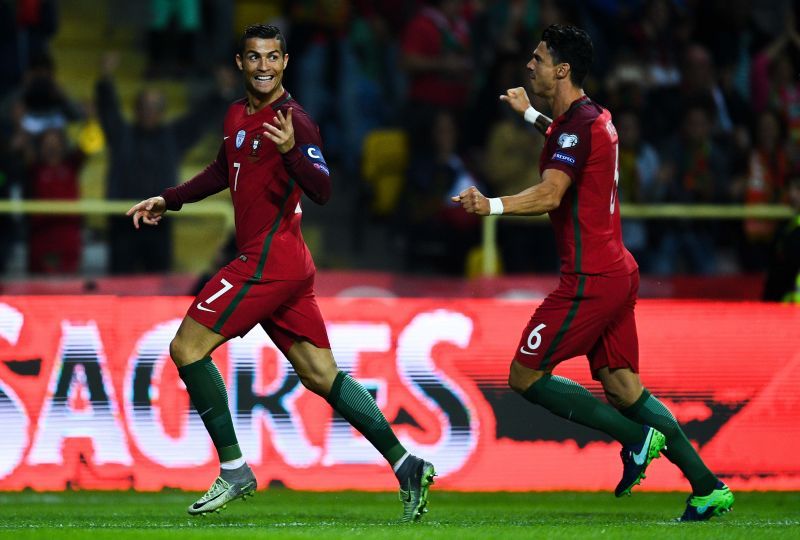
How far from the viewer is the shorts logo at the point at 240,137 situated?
7.32 meters

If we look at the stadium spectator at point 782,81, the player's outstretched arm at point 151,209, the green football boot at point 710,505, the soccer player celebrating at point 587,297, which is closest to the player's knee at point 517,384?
the soccer player celebrating at point 587,297

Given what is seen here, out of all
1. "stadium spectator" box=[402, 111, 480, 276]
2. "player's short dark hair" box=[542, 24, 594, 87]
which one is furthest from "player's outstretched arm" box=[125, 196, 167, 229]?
"stadium spectator" box=[402, 111, 480, 276]

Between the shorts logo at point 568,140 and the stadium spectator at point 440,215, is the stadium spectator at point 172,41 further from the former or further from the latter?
the shorts logo at point 568,140

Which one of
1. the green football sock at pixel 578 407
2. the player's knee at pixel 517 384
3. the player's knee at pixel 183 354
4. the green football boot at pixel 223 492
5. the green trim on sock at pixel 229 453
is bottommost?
the green football boot at pixel 223 492

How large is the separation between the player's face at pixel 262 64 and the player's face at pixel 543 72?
47.2 inches

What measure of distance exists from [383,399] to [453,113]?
5666 mm

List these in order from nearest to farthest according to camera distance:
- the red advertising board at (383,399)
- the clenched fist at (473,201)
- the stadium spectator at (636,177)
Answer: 1. the clenched fist at (473,201)
2. the red advertising board at (383,399)
3. the stadium spectator at (636,177)

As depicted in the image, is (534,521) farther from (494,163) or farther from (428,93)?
(428,93)

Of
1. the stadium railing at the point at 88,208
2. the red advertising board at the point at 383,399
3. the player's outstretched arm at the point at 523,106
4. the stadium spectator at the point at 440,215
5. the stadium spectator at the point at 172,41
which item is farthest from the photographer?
the stadium spectator at the point at 172,41

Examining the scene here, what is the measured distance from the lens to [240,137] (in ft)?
24.1

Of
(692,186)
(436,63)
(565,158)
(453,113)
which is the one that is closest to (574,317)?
(565,158)

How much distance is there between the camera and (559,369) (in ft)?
29.6

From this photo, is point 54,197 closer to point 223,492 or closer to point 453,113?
point 453,113

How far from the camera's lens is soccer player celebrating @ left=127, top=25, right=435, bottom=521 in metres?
7.26
